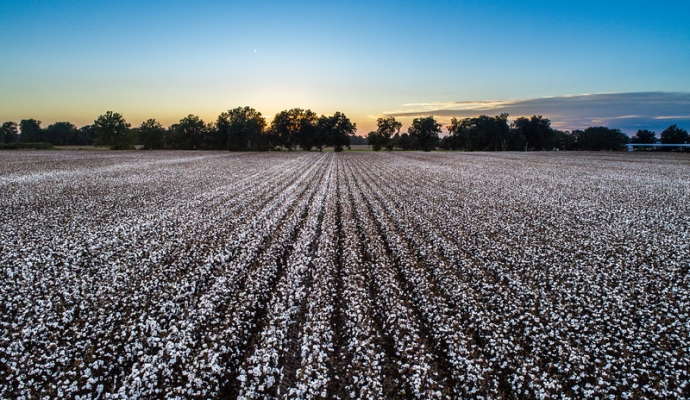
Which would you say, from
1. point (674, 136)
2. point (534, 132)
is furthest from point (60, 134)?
point (674, 136)

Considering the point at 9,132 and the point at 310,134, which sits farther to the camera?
the point at 9,132

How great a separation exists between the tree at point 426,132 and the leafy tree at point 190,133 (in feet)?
252

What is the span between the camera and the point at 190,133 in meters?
118

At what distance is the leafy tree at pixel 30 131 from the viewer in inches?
5522

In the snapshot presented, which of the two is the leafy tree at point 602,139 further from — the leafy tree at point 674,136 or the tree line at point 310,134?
the leafy tree at point 674,136

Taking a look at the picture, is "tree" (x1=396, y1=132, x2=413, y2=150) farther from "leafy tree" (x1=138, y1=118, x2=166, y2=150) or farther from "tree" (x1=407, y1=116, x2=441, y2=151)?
"leafy tree" (x1=138, y1=118, x2=166, y2=150)

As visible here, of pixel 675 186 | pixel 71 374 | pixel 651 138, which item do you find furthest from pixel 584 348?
pixel 651 138

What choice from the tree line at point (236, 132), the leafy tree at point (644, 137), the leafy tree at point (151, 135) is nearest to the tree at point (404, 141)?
the tree line at point (236, 132)

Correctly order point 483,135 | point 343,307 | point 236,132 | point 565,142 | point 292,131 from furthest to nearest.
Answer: point 565,142, point 483,135, point 292,131, point 236,132, point 343,307

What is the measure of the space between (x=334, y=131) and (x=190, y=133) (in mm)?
49081

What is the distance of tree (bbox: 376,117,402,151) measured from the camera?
13850 cm

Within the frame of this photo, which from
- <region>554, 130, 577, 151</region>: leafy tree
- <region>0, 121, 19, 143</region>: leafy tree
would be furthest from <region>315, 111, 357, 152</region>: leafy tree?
<region>0, 121, 19, 143</region>: leafy tree

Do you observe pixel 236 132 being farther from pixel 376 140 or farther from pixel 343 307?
pixel 343 307

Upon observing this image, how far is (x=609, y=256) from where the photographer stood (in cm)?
1179
